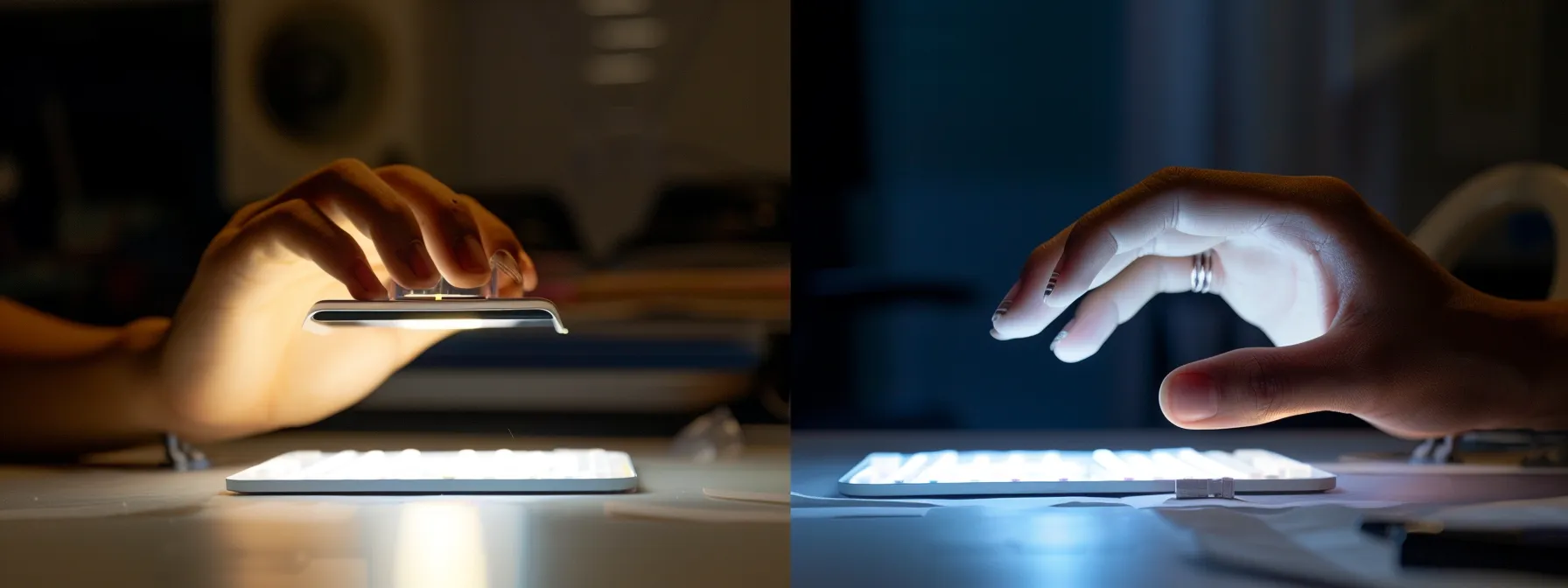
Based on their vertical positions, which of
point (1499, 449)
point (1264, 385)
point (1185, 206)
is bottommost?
point (1499, 449)

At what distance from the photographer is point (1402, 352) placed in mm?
653

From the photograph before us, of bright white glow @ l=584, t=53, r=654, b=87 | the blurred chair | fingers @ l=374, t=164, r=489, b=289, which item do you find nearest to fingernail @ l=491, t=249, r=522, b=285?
fingers @ l=374, t=164, r=489, b=289

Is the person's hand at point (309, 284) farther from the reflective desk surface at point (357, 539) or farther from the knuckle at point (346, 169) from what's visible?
the reflective desk surface at point (357, 539)

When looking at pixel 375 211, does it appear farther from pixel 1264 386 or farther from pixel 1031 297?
pixel 1264 386

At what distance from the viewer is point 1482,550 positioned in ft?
1.56

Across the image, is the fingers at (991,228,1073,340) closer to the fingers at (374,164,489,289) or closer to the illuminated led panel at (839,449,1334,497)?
the illuminated led panel at (839,449,1334,497)

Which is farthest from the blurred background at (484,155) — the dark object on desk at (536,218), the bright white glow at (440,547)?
the bright white glow at (440,547)

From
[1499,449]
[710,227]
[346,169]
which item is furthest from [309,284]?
[1499,449]

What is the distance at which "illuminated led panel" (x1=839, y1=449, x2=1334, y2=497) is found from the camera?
657mm

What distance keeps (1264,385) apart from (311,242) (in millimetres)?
663

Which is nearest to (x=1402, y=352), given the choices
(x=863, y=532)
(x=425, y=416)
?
(x=863, y=532)

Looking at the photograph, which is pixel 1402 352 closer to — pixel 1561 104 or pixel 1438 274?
pixel 1438 274

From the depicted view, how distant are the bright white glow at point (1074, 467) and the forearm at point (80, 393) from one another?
0.66 meters

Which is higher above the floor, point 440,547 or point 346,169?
point 346,169
